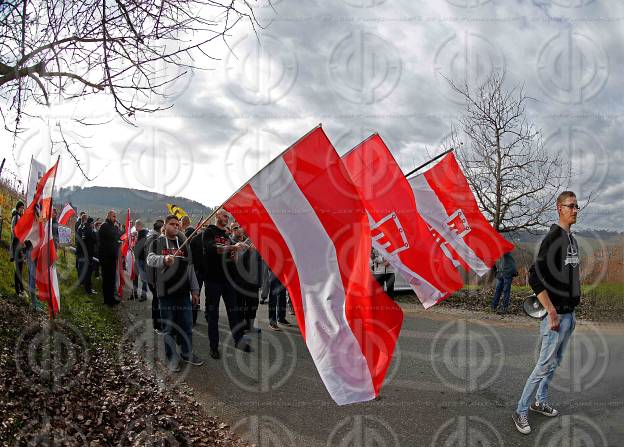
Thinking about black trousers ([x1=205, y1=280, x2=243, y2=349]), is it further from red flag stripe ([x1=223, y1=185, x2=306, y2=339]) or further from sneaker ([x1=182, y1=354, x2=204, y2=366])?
red flag stripe ([x1=223, y1=185, x2=306, y2=339])

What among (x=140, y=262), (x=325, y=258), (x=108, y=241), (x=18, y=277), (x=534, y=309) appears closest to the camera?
(x=325, y=258)

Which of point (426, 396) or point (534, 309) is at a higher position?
point (534, 309)

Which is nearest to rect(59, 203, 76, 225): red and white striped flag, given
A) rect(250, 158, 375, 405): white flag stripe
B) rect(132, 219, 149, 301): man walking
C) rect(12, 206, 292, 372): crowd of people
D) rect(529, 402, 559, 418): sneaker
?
rect(132, 219, 149, 301): man walking

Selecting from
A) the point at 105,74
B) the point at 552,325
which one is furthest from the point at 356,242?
the point at 105,74

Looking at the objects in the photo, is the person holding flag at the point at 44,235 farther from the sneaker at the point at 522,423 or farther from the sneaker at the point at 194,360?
the sneaker at the point at 522,423

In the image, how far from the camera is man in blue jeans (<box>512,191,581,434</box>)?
4.61 meters

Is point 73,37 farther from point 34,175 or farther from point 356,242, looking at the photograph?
point 356,242

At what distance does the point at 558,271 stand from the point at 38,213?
6.06m

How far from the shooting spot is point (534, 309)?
487 centimetres

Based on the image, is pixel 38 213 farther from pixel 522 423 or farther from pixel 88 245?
pixel 88 245

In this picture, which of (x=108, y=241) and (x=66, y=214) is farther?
(x=66, y=214)

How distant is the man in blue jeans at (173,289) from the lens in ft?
21.3

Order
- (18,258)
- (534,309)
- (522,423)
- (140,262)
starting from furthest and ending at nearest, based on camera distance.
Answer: (140,262) < (18,258) < (534,309) < (522,423)

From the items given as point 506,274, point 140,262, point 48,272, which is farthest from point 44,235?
point 506,274
